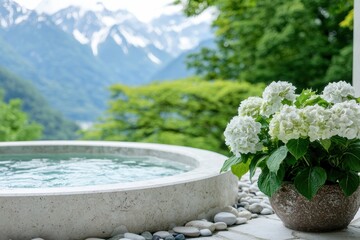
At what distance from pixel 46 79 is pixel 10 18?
7.33ft

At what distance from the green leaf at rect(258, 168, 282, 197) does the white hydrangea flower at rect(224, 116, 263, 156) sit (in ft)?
0.52

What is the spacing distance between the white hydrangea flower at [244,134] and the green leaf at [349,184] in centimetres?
50

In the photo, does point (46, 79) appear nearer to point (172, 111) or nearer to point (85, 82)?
point (85, 82)

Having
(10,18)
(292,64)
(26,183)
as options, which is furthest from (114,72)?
(26,183)

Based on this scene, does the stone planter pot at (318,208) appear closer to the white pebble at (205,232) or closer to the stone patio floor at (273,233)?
the stone patio floor at (273,233)

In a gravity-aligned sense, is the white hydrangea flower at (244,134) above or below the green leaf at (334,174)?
above

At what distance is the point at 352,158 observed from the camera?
3021 mm

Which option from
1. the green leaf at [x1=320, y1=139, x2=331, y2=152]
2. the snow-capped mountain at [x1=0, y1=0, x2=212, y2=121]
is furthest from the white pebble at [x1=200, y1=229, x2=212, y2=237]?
the snow-capped mountain at [x1=0, y1=0, x2=212, y2=121]

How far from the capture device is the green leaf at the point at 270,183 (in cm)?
301

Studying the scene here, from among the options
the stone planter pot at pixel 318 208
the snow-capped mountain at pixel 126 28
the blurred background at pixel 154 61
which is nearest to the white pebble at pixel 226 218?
the stone planter pot at pixel 318 208

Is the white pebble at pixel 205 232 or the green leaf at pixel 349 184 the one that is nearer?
the green leaf at pixel 349 184

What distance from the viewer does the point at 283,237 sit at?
312 cm

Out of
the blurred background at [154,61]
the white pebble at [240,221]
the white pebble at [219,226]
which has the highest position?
the blurred background at [154,61]

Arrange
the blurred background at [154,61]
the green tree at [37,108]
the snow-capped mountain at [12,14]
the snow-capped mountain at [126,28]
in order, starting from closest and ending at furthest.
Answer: the blurred background at [154,61]
the green tree at [37,108]
the snow-capped mountain at [12,14]
the snow-capped mountain at [126,28]
